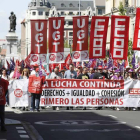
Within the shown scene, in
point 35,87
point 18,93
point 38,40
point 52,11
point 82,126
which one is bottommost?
point 82,126

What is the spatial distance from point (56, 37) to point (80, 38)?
0.98 metres

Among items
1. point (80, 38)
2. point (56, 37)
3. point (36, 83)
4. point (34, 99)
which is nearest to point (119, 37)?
point (80, 38)

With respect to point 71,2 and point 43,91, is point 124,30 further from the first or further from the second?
point 71,2

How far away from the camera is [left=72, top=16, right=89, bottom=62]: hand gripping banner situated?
25797 millimetres

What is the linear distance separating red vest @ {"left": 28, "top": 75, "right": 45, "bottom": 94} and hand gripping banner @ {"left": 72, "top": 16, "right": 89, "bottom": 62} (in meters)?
4.15

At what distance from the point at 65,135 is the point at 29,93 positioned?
30.4 feet

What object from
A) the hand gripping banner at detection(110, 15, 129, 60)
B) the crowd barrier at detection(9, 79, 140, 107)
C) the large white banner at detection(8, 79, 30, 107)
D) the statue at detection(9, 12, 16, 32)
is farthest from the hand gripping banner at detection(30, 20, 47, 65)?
the statue at detection(9, 12, 16, 32)

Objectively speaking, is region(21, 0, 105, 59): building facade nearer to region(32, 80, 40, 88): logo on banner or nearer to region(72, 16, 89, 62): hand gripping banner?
region(72, 16, 89, 62): hand gripping banner

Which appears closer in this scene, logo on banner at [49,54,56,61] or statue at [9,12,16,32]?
logo on banner at [49,54,56,61]

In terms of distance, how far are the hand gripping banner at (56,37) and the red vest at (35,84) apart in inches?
160

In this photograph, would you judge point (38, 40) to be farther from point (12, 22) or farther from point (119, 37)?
point (12, 22)

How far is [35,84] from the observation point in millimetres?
21797

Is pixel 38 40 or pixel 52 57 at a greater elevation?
pixel 38 40

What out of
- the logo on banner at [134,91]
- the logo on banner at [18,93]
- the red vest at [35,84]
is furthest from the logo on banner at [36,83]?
the logo on banner at [134,91]
